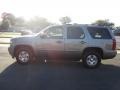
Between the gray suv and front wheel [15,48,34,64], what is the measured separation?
20cm

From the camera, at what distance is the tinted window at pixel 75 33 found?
13.8m

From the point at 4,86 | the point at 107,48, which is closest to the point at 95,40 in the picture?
the point at 107,48

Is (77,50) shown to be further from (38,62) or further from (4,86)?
(4,86)

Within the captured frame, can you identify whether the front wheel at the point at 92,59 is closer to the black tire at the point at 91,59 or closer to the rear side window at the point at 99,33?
the black tire at the point at 91,59

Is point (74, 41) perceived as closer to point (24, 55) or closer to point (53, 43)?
point (53, 43)

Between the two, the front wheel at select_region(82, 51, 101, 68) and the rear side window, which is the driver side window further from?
the front wheel at select_region(82, 51, 101, 68)

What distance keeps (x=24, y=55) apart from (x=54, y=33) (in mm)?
1665

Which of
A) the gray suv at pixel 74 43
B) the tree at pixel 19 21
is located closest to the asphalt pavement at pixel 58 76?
the gray suv at pixel 74 43

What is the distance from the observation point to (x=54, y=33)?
13.9 meters

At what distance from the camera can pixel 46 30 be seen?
1383 cm

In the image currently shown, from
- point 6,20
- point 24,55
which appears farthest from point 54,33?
point 6,20

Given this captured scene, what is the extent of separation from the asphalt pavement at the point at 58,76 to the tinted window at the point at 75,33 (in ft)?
4.47

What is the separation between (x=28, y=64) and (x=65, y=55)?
1.78 metres

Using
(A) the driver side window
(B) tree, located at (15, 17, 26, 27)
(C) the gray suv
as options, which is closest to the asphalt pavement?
(C) the gray suv
